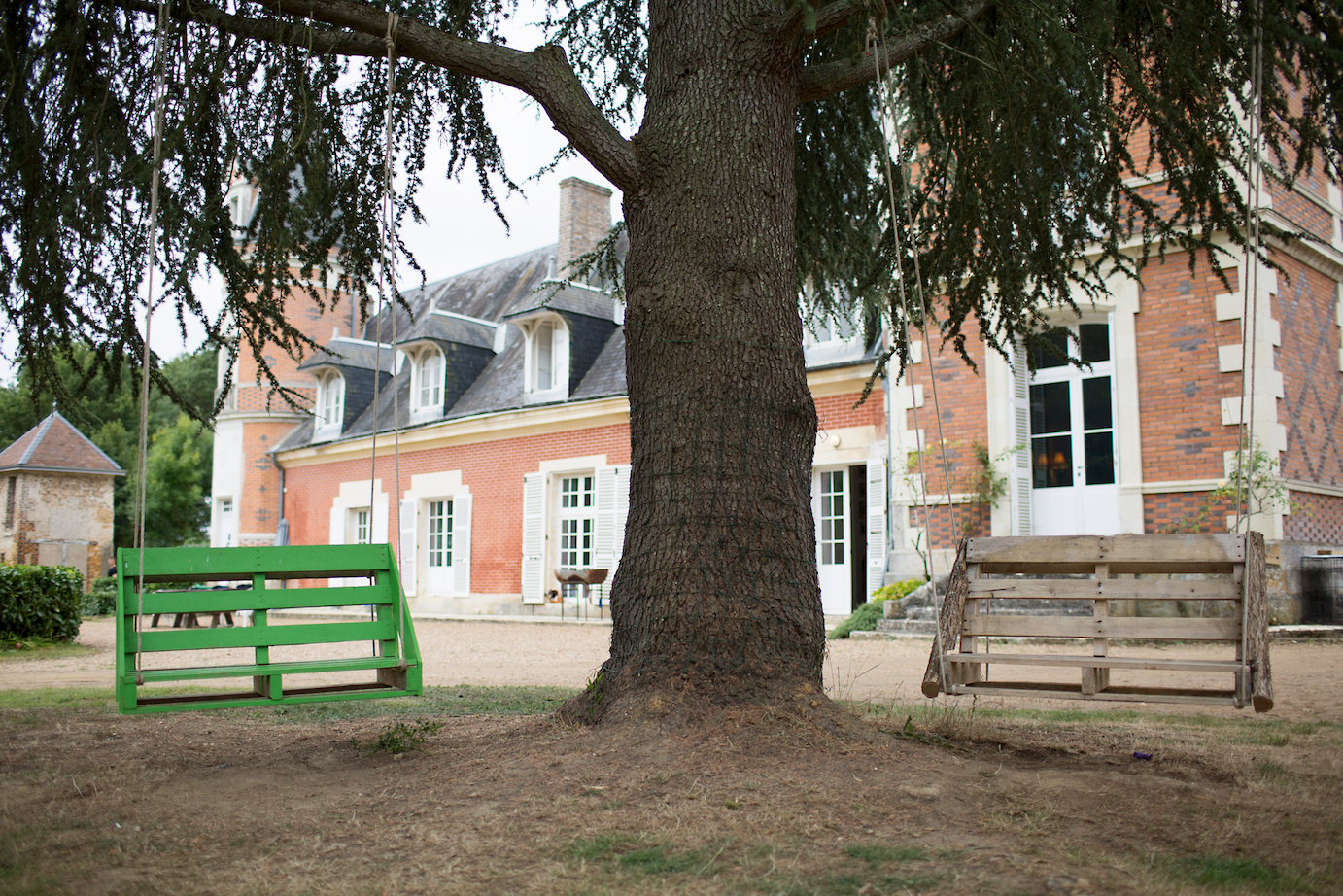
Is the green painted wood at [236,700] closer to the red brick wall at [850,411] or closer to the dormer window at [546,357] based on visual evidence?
the red brick wall at [850,411]

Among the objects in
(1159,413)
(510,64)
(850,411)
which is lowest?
(1159,413)

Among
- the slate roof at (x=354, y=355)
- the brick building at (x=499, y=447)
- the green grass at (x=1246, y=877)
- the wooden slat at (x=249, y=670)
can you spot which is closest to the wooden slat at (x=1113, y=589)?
the green grass at (x=1246, y=877)

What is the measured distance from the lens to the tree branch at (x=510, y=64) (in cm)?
431

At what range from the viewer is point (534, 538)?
57.8 feet

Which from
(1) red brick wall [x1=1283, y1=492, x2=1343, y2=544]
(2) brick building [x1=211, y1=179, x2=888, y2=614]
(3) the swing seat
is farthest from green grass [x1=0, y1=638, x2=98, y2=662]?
(1) red brick wall [x1=1283, y1=492, x2=1343, y2=544]

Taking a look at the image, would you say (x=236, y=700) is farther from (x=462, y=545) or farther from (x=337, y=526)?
(x=337, y=526)

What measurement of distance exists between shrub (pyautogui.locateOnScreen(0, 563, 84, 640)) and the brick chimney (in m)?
10.1

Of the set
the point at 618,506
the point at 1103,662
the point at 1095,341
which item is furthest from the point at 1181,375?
the point at 618,506

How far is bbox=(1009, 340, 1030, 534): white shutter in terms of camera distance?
11969mm

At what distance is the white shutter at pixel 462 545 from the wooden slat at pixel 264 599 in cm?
1426

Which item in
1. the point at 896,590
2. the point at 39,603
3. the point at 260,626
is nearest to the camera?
the point at 260,626

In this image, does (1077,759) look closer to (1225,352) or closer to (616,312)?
(1225,352)

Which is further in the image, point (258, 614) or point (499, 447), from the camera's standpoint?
point (499, 447)

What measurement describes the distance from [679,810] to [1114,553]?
245cm
